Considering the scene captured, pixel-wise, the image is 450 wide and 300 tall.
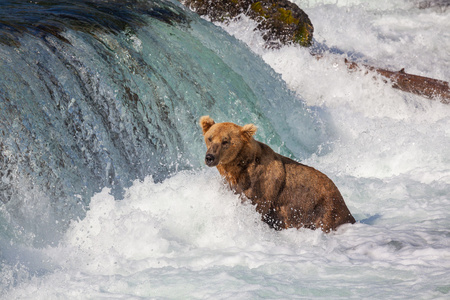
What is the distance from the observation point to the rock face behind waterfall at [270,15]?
11875 mm

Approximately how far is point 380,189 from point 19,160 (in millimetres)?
3939

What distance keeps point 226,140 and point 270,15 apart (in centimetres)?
788

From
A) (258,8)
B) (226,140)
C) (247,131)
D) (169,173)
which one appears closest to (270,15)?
(258,8)

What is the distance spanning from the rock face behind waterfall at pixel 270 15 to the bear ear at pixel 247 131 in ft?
23.7

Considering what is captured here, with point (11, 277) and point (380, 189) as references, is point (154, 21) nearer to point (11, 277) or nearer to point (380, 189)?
point (380, 189)

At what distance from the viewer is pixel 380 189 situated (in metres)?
6.68

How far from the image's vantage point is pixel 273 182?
16.1 ft

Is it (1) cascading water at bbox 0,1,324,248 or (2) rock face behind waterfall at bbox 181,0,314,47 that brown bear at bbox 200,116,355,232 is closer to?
(1) cascading water at bbox 0,1,324,248

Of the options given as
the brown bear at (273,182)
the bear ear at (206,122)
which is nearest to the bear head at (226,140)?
the brown bear at (273,182)

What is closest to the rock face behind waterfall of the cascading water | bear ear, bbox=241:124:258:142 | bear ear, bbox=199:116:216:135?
the cascading water

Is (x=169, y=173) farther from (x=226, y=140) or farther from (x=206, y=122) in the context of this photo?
(x=226, y=140)

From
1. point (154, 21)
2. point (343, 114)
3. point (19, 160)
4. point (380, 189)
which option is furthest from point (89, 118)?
point (343, 114)

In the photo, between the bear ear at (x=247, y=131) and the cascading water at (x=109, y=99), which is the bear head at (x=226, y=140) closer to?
the bear ear at (x=247, y=131)

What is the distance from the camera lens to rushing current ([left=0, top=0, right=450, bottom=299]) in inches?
160
